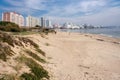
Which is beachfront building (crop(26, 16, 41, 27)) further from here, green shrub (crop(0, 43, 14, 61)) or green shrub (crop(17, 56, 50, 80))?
green shrub (crop(17, 56, 50, 80))

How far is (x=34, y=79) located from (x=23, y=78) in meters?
0.57

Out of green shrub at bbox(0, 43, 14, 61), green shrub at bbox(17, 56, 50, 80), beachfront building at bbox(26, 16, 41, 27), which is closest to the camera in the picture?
green shrub at bbox(17, 56, 50, 80)

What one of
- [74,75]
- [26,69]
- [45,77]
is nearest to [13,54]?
[26,69]

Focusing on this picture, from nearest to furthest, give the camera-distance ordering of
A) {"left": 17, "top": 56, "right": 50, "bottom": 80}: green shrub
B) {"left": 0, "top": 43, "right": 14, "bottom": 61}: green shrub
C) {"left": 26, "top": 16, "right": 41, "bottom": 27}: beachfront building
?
{"left": 17, "top": 56, "right": 50, "bottom": 80}: green shrub → {"left": 0, "top": 43, "right": 14, "bottom": 61}: green shrub → {"left": 26, "top": 16, "right": 41, "bottom": 27}: beachfront building

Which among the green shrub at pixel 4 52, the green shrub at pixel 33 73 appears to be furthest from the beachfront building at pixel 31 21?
the green shrub at pixel 33 73

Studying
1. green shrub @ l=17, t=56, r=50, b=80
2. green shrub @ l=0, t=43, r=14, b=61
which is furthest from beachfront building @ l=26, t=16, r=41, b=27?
green shrub @ l=17, t=56, r=50, b=80

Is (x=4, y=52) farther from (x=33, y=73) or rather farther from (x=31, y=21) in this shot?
(x=31, y=21)

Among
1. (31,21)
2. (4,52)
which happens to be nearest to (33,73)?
(4,52)

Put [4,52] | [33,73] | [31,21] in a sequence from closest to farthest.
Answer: [33,73] → [4,52] → [31,21]

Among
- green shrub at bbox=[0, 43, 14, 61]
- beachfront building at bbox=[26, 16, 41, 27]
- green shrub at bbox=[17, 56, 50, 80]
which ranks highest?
beachfront building at bbox=[26, 16, 41, 27]

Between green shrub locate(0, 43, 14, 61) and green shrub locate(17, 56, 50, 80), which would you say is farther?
green shrub locate(0, 43, 14, 61)

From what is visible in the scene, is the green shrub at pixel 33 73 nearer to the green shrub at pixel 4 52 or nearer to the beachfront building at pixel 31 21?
the green shrub at pixel 4 52

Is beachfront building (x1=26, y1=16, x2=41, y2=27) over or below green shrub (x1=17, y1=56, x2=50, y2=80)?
over

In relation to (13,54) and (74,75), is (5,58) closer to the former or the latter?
(13,54)
